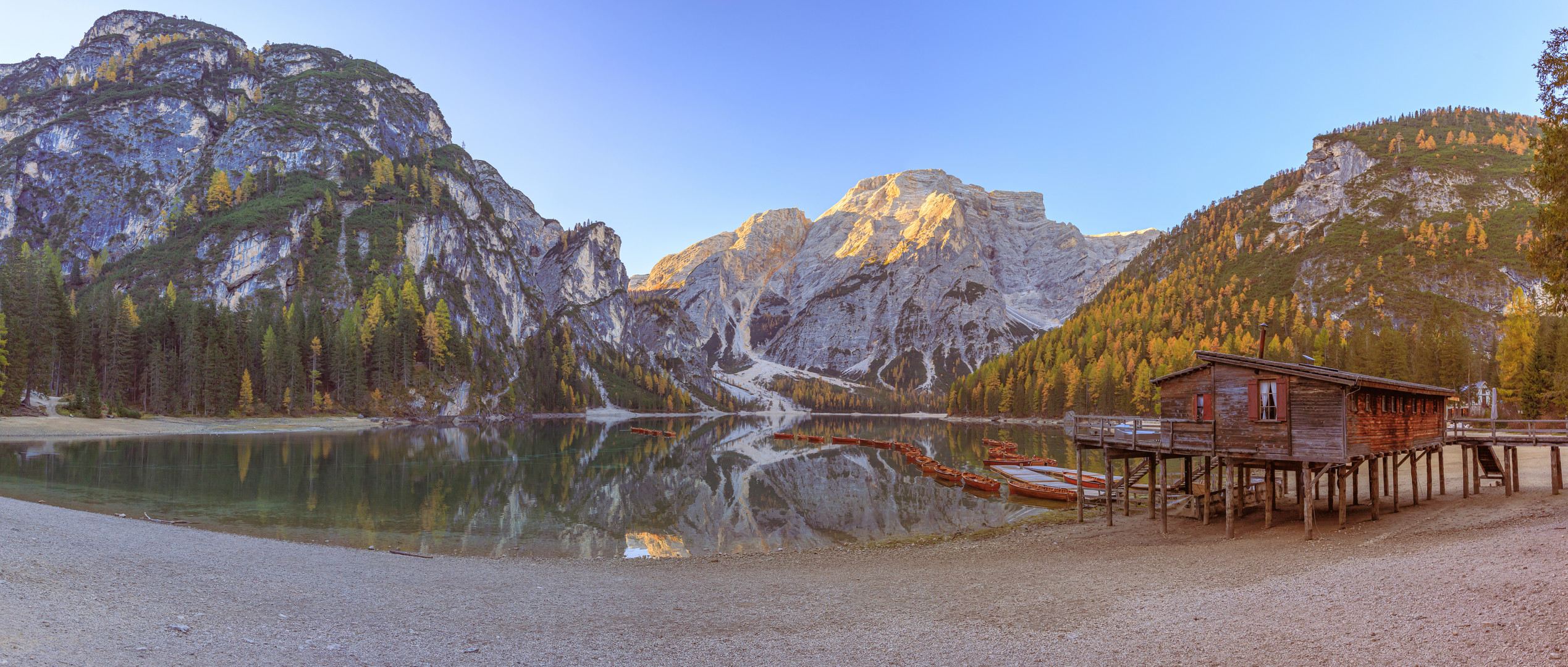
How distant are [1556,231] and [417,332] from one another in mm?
181363

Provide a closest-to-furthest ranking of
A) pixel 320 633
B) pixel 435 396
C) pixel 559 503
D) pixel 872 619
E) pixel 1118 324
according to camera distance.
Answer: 1. pixel 320 633
2. pixel 872 619
3. pixel 559 503
4. pixel 435 396
5. pixel 1118 324

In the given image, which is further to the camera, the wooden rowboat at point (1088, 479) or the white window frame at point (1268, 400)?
the wooden rowboat at point (1088, 479)

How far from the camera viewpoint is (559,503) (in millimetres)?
45219

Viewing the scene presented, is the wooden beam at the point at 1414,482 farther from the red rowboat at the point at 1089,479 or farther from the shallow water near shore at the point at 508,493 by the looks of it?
the shallow water near shore at the point at 508,493

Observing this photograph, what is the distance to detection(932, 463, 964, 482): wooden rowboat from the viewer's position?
58.5 metres

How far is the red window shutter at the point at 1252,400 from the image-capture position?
27188mm

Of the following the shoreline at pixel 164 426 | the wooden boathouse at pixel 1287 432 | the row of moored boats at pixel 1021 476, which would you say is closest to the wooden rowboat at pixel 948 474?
the row of moored boats at pixel 1021 476

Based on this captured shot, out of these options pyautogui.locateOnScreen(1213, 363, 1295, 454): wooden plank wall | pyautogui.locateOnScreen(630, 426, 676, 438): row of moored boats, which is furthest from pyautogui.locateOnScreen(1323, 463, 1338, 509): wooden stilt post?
pyautogui.locateOnScreen(630, 426, 676, 438): row of moored boats

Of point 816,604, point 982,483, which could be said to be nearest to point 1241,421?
point 816,604

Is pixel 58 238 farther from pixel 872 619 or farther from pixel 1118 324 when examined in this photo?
pixel 1118 324

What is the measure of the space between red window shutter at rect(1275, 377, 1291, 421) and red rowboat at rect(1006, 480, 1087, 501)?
70.7ft

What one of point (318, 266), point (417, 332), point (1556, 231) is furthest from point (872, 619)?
point (318, 266)

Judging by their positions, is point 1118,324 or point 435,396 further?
point 1118,324

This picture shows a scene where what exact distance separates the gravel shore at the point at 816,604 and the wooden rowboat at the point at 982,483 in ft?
88.8
